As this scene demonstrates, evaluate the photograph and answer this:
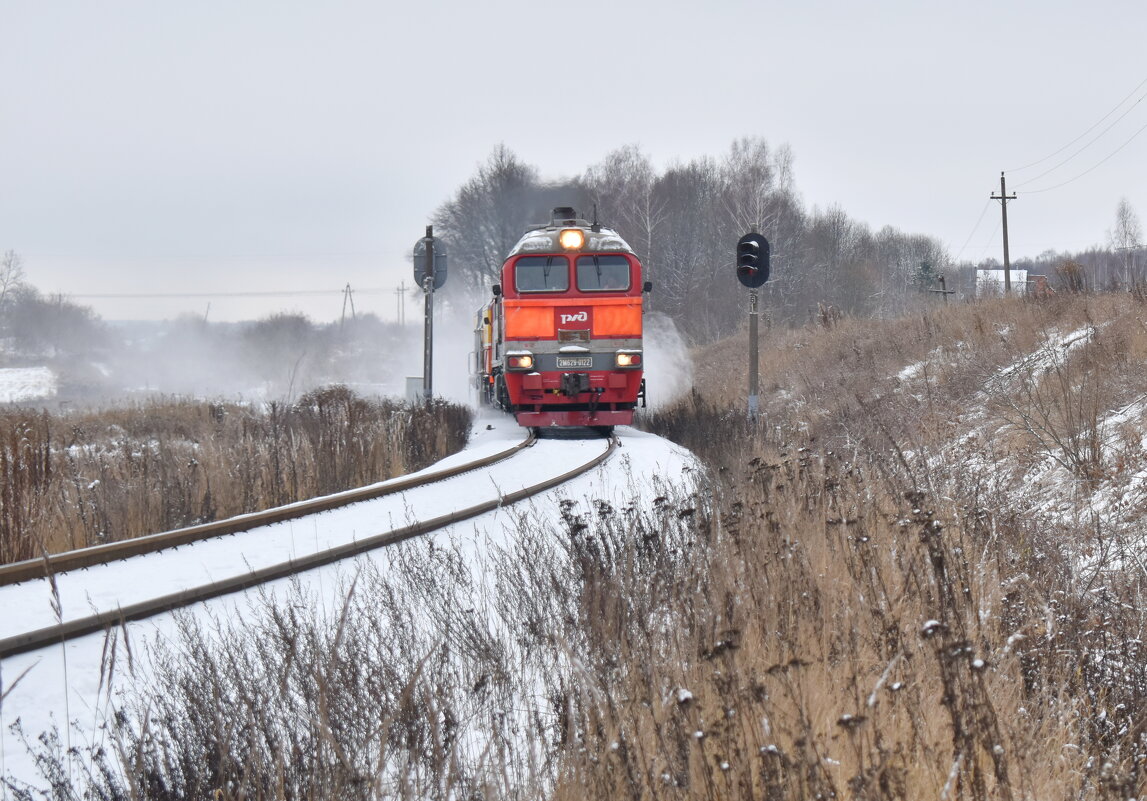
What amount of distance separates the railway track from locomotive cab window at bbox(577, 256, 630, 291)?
7.18 metres

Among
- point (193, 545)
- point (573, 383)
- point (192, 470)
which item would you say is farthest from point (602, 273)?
point (193, 545)

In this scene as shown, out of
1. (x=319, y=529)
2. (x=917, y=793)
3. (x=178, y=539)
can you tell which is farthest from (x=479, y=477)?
(x=917, y=793)

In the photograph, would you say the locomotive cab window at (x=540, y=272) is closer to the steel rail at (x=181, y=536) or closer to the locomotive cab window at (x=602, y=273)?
the locomotive cab window at (x=602, y=273)

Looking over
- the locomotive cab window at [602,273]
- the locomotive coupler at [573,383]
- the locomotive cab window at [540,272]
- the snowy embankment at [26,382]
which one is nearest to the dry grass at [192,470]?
the locomotive coupler at [573,383]

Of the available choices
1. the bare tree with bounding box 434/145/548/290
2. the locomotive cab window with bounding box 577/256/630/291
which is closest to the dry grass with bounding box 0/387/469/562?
the locomotive cab window with bounding box 577/256/630/291

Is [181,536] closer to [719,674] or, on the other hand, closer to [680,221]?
[719,674]

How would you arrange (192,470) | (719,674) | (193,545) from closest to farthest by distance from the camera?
1. (719,674)
2. (193,545)
3. (192,470)

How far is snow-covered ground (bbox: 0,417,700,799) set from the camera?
3389 millimetres

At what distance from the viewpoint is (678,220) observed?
53.9m

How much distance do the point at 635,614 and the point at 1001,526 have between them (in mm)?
2700

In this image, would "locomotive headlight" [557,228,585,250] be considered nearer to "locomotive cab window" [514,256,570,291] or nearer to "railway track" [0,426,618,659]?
"locomotive cab window" [514,256,570,291]

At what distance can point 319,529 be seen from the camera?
704 cm

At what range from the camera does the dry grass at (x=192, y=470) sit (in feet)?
22.4

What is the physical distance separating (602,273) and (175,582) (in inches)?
442
